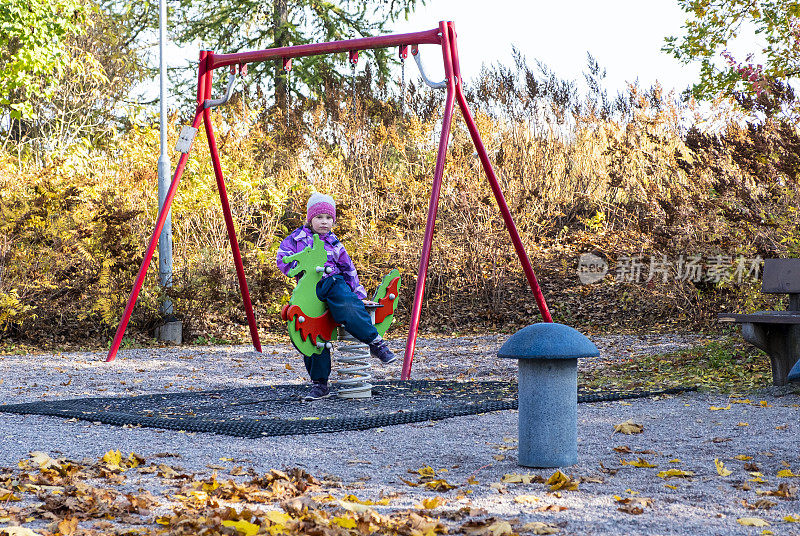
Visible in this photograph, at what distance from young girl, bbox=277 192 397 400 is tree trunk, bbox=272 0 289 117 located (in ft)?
42.2

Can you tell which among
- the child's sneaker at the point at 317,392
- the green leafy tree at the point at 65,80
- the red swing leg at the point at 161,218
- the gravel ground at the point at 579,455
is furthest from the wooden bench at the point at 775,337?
the green leafy tree at the point at 65,80

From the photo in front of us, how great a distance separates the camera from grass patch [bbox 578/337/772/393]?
22.9 ft

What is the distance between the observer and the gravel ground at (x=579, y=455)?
3186 millimetres

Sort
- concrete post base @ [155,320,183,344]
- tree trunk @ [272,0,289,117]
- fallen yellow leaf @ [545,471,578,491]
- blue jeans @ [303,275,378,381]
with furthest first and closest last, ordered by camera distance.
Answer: tree trunk @ [272,0,289,117] → concrete post base @ [155,320,183,344] → blue jeans @ [303,275,378,381] → fallen yellow leaf @ [545,471,578,491]

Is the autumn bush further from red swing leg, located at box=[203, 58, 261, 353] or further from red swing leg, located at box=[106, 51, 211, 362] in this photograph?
red swing leg, located at box=[203, 58, 261, 353]

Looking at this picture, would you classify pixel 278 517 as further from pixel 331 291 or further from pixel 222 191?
pixel 222 191

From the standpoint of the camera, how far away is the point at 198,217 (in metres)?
13.2

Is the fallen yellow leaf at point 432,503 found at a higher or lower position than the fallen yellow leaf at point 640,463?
higher

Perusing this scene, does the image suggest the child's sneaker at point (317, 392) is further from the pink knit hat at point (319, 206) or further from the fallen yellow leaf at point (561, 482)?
the fallen yellow leaf at point (561, 482)

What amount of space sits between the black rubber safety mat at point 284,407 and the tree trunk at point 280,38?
12984 mm

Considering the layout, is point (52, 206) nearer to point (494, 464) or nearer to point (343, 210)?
point (343, 210)

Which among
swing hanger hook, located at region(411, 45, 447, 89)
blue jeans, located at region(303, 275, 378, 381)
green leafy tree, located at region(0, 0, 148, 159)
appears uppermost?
green leafy tree, located at region(0, 0, 148, 159)

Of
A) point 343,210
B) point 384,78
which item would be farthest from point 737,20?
point 384,78

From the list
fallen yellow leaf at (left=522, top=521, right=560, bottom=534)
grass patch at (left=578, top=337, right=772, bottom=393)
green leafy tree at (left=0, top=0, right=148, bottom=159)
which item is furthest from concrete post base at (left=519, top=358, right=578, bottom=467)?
green leafy tree at (left=0, top=0, right=148, bottom=159)
